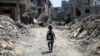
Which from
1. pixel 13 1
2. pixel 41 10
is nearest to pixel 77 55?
pixel 13 1

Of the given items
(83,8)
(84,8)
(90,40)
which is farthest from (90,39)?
(83,8)

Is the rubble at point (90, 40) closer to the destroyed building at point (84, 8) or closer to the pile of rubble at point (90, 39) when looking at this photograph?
the pile of rubble at point (90, 39)

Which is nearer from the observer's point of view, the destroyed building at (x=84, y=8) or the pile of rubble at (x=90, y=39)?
the pile of rubble at (x=90, y=39)

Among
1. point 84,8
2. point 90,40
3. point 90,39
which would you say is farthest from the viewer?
point 84,8

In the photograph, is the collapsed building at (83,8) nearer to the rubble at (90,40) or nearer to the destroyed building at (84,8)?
the destroyed building at (84,8)

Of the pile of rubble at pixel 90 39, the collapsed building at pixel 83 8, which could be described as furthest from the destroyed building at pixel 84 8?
the pile of rubble at pixel 90 39

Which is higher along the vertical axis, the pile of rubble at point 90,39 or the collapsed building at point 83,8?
the pile of rubble at point 90,39

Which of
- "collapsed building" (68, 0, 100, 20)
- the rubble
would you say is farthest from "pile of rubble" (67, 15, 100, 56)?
"collapsed building" (68, 0, 100, 20)

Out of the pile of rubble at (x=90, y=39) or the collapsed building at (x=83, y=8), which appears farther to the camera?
the collapsed building at (x=83, y=8)

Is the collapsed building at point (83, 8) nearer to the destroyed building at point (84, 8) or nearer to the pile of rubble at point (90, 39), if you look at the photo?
the destroyed building at point (84, 8)

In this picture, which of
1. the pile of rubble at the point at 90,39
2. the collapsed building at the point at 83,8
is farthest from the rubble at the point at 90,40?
the collapsed building at the point at 83,8

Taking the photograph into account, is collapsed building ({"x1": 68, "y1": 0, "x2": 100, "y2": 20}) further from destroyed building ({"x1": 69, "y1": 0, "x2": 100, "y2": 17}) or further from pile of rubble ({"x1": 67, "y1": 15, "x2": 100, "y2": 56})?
pile of rubble ({"x1": 67, "y1": 15, "x2": 100, "y2": 56})

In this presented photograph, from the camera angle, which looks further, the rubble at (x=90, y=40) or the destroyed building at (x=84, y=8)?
the destroyed building at (x=84, y=8)

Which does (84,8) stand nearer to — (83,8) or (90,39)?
(83,8)
